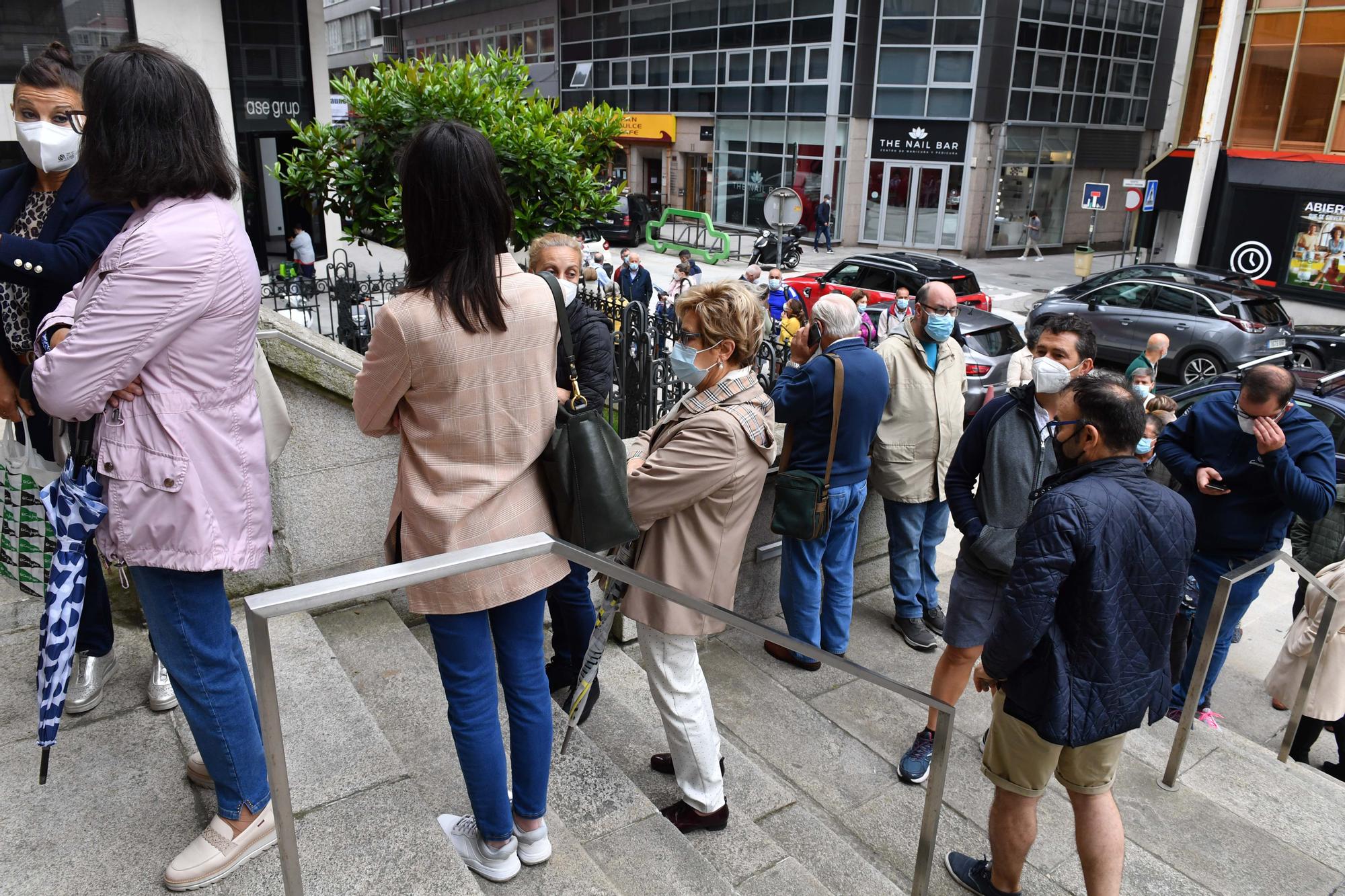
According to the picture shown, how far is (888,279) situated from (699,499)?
1421 cm

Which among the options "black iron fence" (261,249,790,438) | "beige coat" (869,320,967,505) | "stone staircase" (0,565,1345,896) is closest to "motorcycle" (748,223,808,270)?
"black iron fence" (261,249,790,438)

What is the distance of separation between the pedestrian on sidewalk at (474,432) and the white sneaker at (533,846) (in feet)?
0.13

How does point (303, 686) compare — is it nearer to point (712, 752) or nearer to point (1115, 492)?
point (712, 752)

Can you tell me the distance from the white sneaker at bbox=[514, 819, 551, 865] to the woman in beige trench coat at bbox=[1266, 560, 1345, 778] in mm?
4113

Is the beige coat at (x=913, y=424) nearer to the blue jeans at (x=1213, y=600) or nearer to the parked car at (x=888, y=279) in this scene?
the blue jeans at (x=1213, y=600)

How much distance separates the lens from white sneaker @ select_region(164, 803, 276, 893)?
2207 mm

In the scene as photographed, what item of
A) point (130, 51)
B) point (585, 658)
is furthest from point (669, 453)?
point (130, 51)

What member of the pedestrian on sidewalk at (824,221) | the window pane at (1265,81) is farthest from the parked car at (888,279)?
the pedestrian on sidewalk at (824,221)

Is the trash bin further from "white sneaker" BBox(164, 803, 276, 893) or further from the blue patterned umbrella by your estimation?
the blue patterned umbrella

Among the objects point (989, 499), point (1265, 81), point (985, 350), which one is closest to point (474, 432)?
point (989, 499)

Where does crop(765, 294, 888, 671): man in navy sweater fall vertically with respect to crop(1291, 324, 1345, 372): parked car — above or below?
above

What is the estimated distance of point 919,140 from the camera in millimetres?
30531

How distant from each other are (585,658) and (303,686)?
37.0 inches

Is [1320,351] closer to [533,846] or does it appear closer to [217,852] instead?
[533,846]
